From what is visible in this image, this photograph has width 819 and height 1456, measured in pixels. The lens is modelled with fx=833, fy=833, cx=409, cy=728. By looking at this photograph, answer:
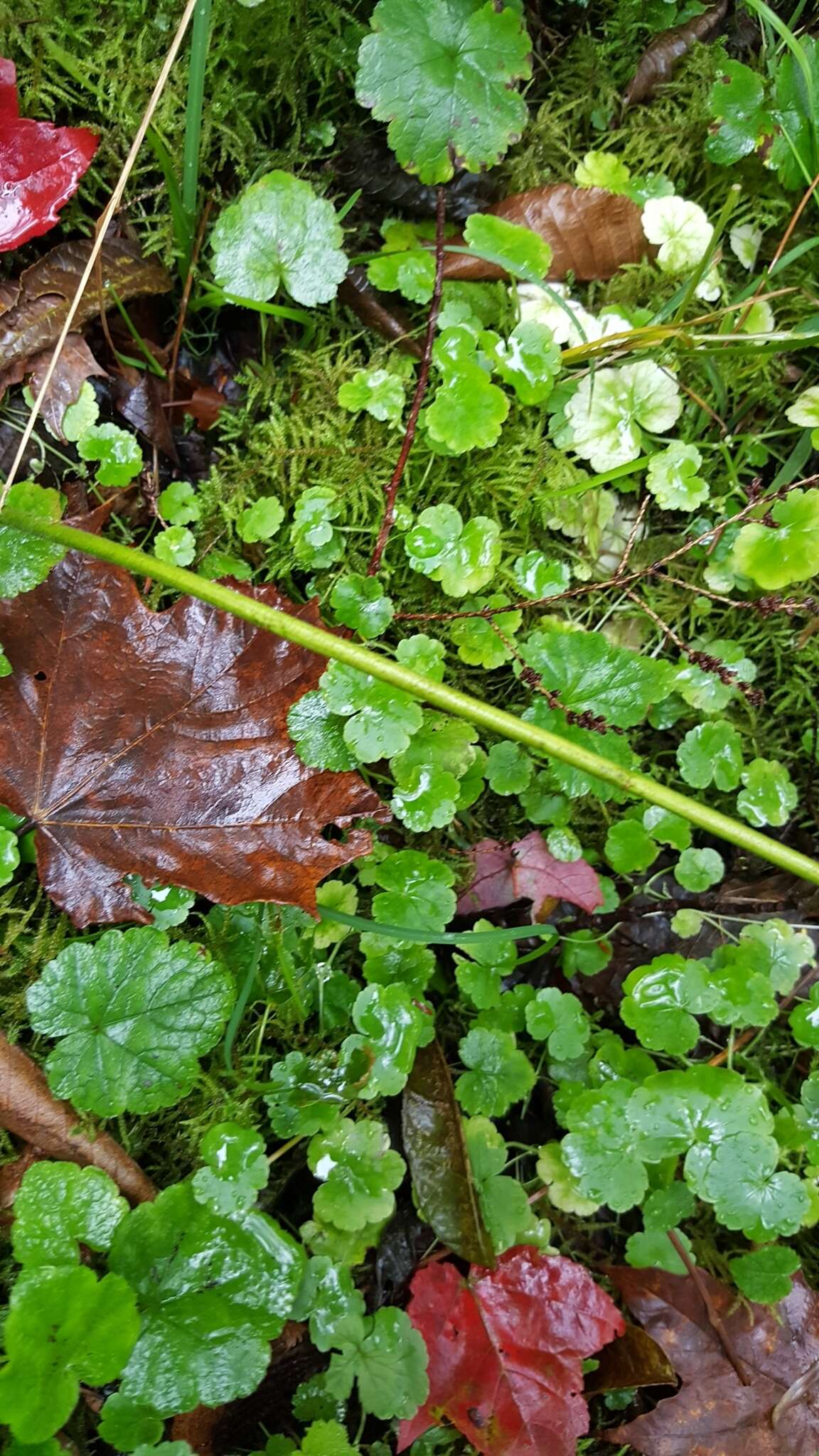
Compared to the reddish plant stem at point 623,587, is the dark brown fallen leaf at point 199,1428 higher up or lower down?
lower down

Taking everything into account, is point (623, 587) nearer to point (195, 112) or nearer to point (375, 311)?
point (375, 311)

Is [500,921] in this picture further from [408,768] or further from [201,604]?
[201,604]

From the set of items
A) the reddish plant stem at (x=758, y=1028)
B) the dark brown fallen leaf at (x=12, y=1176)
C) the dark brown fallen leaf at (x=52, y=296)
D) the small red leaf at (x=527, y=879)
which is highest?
the dark brown fallen leaf at (x=52, y=296)

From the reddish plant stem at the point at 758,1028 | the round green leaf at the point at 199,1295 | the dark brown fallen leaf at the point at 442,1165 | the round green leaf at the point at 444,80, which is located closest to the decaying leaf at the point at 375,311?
the round green leaf at the point at 444,80

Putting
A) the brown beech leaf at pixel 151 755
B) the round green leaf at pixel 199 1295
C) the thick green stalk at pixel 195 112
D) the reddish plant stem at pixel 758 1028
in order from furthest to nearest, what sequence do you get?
the reddish plant stem at pixel 758 1028 < the brown beech leaf at pixel 151 755 < the thick green stalk at pixel 195 112 < the round green leaf at pixel 199 1295

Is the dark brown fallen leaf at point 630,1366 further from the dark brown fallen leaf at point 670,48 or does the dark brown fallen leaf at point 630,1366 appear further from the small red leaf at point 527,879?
the dark brown fallen leaf at point 670,48

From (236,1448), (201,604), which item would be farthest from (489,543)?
(236,1448)

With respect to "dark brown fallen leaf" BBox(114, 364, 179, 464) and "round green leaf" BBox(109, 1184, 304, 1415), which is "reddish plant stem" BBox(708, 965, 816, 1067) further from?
"dark brown fallen leaf" BBox(114, 364, 179, 464)

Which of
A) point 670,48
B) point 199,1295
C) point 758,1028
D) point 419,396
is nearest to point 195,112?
point 419,396
